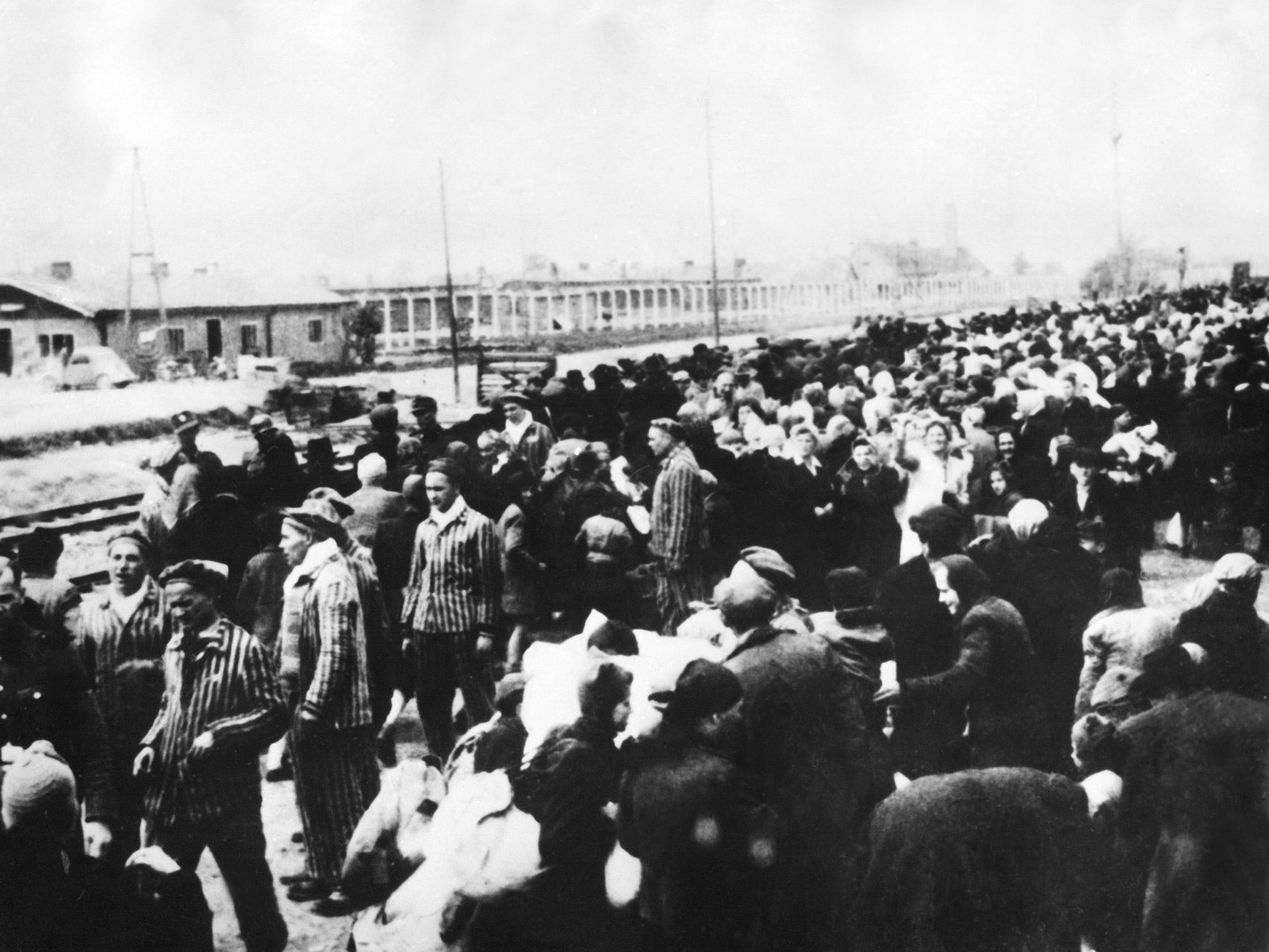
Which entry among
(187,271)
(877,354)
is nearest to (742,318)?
(877,354)

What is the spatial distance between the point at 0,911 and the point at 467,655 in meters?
2.15

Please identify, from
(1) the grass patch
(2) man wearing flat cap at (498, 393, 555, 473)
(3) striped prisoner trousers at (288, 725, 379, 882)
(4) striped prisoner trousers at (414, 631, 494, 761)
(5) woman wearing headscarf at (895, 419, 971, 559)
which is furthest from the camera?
(2) man wearing flat cap at (498, 393, 555, 473)

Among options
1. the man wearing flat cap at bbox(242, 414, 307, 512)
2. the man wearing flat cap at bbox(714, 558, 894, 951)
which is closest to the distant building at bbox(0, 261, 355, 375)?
the man wearing flat cap at bbox(242, 414, 307, 512)

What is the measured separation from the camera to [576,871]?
374 cm

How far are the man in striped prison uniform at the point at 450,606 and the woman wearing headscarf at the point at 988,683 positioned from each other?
2057 mm

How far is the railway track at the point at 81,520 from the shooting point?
485 cm

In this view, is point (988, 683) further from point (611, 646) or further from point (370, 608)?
point (370, 608)

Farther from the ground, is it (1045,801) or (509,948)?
(1045,801)

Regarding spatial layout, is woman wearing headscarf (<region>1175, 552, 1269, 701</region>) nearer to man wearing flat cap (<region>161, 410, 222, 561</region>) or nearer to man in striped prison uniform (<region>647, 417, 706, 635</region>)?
man in striped prison uniform (<region>647, 417, 706, 635</region>)

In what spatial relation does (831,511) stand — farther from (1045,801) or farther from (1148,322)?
(1148,322)

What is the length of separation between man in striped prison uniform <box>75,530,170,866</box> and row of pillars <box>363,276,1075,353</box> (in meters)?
2.79

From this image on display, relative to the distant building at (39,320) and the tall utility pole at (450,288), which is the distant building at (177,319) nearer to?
the distant building at (39,320)

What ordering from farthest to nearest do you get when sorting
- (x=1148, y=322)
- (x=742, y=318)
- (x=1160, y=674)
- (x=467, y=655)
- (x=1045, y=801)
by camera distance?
(x=1148, y=322)
(x=742, y=318)
(x=467, y=655)
(x=1160, y=674)
(x=1045, y=801)

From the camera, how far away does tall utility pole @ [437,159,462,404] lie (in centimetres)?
641
